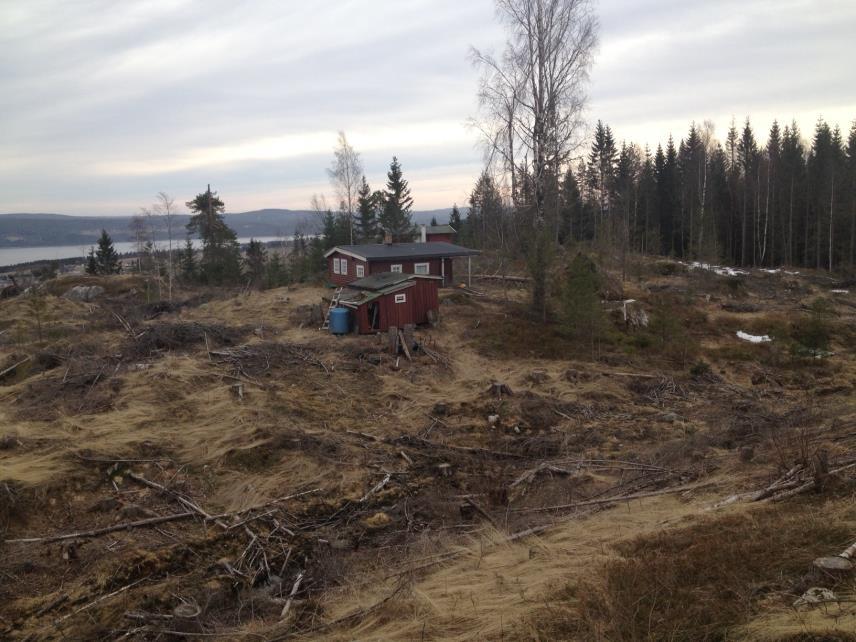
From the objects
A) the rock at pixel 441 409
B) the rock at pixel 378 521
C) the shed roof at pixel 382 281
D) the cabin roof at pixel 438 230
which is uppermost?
the cabin roof at pixel 438 230

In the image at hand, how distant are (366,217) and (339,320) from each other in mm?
26898

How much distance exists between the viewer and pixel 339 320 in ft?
59.6

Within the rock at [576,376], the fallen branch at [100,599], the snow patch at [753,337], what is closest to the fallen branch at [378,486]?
the fallen branch at [100,599]

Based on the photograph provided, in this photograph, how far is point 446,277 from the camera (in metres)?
27.7

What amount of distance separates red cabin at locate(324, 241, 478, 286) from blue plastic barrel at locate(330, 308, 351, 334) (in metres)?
7.07

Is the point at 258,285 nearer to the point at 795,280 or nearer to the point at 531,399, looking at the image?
the point at 531,399

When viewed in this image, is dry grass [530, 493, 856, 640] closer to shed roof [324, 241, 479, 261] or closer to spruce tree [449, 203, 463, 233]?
shed roof [324, 241, 479, 261]

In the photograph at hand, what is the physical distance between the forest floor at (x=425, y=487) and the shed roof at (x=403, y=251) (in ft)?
29.2

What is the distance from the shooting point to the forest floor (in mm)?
4688

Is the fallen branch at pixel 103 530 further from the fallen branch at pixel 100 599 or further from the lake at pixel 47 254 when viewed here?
the lake at pixel 47 254

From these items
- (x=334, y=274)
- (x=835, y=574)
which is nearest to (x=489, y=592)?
(x=835, y=574)

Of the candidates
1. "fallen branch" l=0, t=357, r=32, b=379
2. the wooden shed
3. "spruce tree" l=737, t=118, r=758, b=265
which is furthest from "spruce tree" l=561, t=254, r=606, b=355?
"spruce tree" l=737, t=118, r=758, b=265

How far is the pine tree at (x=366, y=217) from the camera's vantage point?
43156 millimetres

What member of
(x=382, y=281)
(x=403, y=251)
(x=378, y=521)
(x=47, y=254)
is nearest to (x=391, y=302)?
(x=382, y=281)
